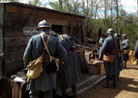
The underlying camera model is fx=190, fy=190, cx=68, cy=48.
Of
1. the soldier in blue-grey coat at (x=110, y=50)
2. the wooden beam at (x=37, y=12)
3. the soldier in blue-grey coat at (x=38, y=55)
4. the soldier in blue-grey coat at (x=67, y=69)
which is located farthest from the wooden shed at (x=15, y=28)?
the soldier in blue-grey coat at (x=110, y=50)

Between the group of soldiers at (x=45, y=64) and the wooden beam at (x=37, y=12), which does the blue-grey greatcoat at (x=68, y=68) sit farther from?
the wooden beam at (x=37, y=12)

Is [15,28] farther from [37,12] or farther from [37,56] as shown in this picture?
[37,56]

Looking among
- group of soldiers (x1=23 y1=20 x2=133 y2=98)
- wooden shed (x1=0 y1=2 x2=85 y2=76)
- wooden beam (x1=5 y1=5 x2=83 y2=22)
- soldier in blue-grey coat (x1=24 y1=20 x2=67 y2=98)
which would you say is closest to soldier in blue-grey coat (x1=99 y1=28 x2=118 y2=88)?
group of soldiers (x1=23 y1=20 x2=133 y2=98)

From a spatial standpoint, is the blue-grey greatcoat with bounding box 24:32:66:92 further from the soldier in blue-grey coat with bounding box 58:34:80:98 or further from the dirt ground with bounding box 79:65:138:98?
the dirt ground with bounding box 79:65:138:98

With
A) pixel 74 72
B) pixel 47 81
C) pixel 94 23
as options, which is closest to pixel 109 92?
pixel 74 72

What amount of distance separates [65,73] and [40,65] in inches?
62.0

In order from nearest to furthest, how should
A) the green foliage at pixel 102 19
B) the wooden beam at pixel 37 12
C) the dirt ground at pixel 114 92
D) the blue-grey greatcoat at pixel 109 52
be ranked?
1. the wooden beam at pixel 37 12
2. the dirt ground at pixel 114 92
3. the blue-grey greatcoat at pixel 109 52
4. the green foliage at pixel 102 19

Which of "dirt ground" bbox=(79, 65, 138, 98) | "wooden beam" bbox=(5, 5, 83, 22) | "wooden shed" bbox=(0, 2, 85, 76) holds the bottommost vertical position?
"dirt ground" bbox=(79, 65, 138, 98)

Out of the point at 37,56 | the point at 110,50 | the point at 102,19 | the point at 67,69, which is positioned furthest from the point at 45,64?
Answer: the point at 102,19

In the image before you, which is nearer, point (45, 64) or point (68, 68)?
point (45, 64)

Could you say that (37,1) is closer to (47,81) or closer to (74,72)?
(74,72)

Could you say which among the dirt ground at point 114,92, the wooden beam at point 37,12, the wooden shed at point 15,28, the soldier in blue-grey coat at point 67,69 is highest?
the wooden beam at point 37,12

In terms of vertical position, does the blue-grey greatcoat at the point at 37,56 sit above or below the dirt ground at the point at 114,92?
above

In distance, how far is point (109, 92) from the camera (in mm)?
6676
